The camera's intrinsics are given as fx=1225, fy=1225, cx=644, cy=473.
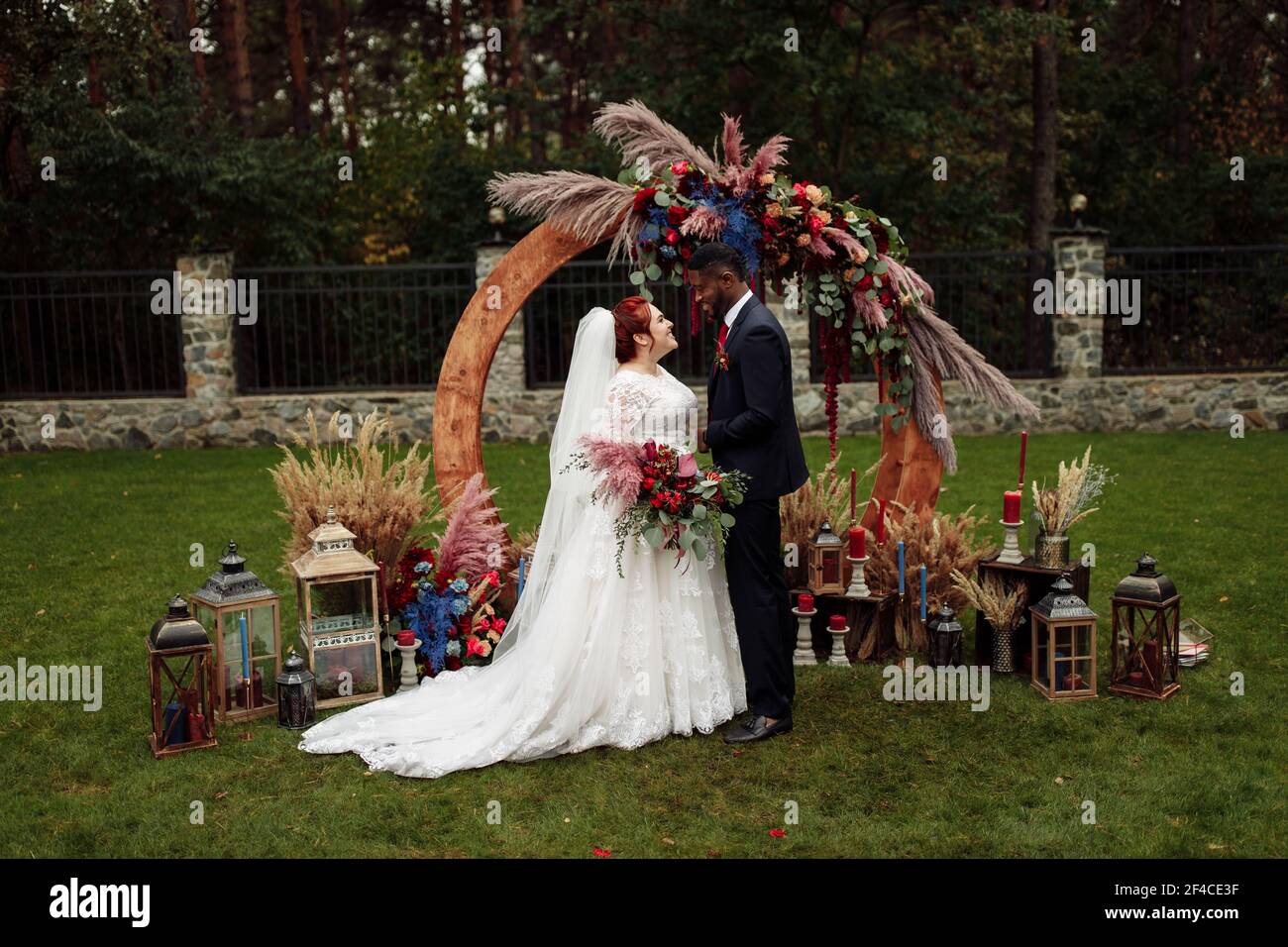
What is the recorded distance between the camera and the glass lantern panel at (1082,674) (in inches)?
236

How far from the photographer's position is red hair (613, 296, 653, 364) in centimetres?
563

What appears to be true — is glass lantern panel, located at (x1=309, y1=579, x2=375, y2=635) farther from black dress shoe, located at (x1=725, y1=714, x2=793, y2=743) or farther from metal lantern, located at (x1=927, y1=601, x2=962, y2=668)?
metal lantern, located at (x1=927, y1=601, x2=962, y2=668)

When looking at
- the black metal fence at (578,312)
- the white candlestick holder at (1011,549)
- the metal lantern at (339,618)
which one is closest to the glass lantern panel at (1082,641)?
the white candlestick holder at (1011,549)

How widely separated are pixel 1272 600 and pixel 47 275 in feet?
43.9

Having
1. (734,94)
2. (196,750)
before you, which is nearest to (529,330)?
(734,94)

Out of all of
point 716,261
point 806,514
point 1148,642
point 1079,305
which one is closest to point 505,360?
point 1079,305

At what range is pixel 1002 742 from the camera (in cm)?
548

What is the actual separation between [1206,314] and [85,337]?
15.6 metres

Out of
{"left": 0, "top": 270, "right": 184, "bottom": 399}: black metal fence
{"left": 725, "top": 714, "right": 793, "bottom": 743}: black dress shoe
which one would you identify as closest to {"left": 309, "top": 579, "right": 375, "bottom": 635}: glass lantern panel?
{"left": 725, "top": 714, "right": 793, "bottom": 743}: black dress shoe

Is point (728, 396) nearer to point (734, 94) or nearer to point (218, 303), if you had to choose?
point (218, 303)

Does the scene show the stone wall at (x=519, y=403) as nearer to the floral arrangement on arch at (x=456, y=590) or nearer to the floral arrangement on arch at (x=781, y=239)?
the floral arrangement on arch at (x=781, y=239)

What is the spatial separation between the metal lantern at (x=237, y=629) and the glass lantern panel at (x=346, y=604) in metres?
0.24

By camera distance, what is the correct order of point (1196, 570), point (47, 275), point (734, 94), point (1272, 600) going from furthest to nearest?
point (734, 94) < point (47, 275) < point (1196, 570) < point (1272, 600)

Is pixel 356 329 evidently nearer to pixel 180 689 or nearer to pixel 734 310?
pixel 180 689
